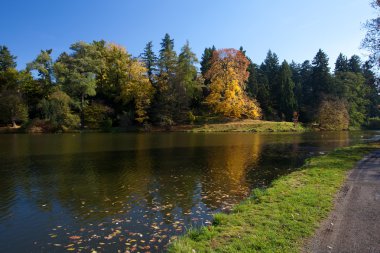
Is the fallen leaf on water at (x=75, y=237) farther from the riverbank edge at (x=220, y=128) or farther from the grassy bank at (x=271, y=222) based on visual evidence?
the riverbank edge at (x=220, y=128)

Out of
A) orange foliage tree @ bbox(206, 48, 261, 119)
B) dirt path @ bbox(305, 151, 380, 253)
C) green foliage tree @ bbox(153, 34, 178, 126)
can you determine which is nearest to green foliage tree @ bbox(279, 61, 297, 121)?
orange foliage tree @ bbox(206, 48, 261, 119)

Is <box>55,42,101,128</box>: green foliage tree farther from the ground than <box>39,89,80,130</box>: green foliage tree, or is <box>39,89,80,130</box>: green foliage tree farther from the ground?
<box>55,42,101,128</box>: green foliage tree

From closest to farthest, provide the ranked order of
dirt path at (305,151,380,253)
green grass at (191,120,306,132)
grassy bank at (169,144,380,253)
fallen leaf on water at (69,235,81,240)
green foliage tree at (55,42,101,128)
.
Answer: dirt path at (305,151,380,253) < grassy bank at (169,144,380,253) < fallen leaf on water at (69,235,81,240) < green grass at (191,120,306,132) < green foliage tree at (55,42,101,128)

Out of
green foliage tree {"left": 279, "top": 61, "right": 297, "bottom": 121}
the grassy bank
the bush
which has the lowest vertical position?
the grassy bank

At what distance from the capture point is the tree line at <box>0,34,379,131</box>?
6506 cm

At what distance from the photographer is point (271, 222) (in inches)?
359

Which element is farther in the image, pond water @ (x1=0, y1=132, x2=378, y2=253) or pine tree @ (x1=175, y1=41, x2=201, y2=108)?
pine tree @ (x1=175, y1=41, x2=201, y2=108)

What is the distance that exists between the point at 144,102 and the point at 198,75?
15.2 m

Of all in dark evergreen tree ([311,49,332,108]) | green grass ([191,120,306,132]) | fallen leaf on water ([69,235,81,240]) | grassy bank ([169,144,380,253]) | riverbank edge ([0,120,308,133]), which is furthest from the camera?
dark evergreen tree ([311,49,332,108])

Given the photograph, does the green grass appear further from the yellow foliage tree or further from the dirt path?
the dirt path

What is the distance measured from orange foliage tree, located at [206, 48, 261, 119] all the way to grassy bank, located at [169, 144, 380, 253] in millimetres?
51882

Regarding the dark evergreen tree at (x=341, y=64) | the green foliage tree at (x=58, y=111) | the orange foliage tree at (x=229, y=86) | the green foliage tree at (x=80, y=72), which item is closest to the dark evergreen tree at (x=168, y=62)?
the orange foliage tree at (x=229, y=86)

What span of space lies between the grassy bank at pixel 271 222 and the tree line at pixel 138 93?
53198 mm

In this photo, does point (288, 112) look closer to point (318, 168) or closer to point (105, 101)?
point (105, 101)
